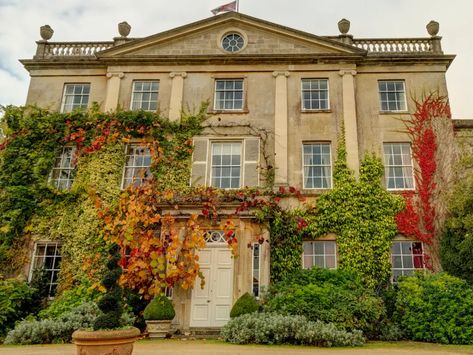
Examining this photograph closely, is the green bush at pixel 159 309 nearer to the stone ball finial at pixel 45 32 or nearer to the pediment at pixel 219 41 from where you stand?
the pediment at pixel 219 41

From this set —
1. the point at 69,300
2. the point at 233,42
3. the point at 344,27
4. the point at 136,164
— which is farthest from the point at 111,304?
the point at 344,27

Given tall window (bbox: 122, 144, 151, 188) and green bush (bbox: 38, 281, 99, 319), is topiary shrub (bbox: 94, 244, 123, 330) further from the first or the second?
tall window (bbox: 122, 144, 151, 188)

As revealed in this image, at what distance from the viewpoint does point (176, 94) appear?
16.7 metres

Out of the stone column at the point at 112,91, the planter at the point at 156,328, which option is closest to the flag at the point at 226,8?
the stone column at the point at 112,91

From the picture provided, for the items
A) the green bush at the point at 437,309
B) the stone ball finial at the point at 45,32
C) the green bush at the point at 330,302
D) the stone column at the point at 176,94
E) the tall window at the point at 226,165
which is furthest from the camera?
the stone ball finial at the point at 45,32

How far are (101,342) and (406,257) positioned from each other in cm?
1171

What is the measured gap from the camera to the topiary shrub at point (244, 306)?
1170cm

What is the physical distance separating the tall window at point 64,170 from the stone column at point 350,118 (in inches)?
447

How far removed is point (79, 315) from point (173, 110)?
876 cm

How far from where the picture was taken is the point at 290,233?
14.4 metres

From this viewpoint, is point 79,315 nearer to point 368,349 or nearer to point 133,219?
point 133,219

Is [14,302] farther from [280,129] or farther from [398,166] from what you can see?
[398,166]

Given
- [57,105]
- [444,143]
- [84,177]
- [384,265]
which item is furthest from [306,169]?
[57,105]

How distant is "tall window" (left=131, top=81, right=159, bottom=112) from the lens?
16.9 metres
